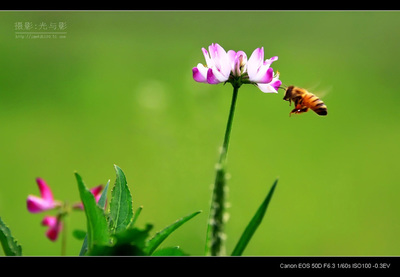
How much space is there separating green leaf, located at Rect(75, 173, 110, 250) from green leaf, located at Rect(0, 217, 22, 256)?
0.11m

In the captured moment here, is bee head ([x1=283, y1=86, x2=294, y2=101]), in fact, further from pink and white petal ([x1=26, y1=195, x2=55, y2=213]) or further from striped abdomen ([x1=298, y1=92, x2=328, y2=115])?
pink and white petal ([x1=26, y1=195, x2=55, y2=213])

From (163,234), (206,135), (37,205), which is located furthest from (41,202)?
(206,135)

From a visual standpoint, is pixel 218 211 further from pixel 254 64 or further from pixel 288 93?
pixel 288 93

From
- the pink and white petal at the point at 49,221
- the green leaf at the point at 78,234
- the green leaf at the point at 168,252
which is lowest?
the green leaf at the point at 168,252

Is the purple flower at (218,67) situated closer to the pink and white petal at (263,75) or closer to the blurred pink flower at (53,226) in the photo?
the pink and white petal at (263,75)

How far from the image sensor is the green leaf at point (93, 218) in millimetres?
693

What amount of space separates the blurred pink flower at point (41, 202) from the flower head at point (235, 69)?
342mm

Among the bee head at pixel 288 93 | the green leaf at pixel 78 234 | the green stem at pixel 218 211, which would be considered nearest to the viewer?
the green stem at pixel 218 211

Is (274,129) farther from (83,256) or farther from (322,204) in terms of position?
(83,256)

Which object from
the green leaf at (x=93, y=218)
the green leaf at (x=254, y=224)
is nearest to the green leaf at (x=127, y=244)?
the green leaf at (x=93, y=218)

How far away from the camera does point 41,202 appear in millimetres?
943

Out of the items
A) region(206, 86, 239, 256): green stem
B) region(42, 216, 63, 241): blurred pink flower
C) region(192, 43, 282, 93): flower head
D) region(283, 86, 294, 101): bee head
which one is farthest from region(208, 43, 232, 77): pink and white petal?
region(42, 216, 63, 241): blurred pink flower

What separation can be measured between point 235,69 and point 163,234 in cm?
24
